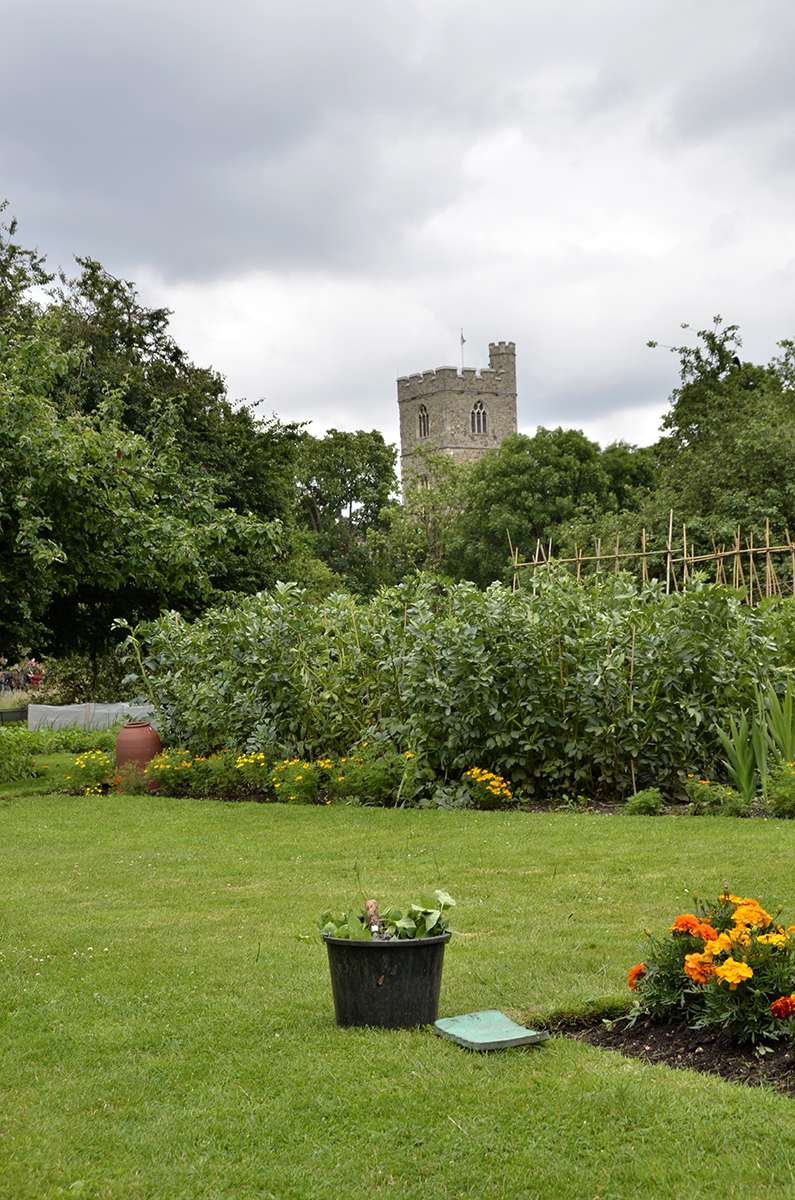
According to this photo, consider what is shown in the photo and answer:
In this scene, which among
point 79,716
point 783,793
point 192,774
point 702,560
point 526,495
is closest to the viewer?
point 783,793

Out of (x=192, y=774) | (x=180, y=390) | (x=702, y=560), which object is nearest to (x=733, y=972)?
(x=192, y=774)

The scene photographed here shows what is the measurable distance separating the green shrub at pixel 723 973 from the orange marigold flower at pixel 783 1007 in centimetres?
7

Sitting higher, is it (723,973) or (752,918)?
(752,918)

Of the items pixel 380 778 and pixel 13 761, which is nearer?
pixel 380 778

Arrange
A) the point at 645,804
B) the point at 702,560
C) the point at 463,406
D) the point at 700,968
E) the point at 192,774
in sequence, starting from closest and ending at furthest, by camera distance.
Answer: the point at 700,968, the point at 645,804, the point at 192,774, the point at 702,560, the point at 463,406

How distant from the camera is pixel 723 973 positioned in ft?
10.7

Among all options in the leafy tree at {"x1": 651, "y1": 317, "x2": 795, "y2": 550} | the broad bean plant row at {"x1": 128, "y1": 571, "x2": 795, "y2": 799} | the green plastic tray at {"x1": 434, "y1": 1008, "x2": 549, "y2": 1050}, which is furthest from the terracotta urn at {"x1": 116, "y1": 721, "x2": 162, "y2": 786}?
the leafy tree at {"x1": 651, "y1": 317, "x2": 795, "y2": 550}

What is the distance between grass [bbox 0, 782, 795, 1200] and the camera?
8.93ft

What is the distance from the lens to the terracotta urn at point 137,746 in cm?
1184

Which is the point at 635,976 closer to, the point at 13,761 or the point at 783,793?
the point at 783,793

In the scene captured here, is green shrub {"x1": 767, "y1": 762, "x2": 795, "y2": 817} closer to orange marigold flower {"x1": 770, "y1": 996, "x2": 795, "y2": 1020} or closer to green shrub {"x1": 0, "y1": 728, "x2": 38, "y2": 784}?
orange marigold flower {"x1": 770, "y1": 996, "x2": 795, "y2": 1020}

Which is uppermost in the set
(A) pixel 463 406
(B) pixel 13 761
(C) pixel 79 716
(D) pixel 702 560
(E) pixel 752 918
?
(A) pixel 463 406

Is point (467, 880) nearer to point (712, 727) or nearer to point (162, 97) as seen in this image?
point (712, 727)

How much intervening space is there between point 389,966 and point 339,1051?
0.32 metres
